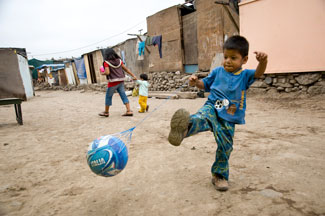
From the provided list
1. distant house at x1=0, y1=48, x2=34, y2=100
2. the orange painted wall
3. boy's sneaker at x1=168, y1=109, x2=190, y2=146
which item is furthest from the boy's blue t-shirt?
distant house at x1=0, y1=48, x2=34, y2=100

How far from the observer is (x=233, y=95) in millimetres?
1806

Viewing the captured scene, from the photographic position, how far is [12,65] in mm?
5863

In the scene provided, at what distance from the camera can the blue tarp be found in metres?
19.5

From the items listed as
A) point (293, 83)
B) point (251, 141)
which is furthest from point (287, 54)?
point (251, 141)

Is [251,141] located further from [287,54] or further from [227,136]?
[287,54]

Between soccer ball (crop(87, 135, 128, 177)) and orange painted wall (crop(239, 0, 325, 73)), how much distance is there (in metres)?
6.44

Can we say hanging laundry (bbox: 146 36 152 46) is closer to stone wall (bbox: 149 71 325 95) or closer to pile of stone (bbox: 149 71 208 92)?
pile of stone (bbox: 149 71 208 92)

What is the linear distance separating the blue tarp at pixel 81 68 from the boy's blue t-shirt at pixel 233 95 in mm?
19689

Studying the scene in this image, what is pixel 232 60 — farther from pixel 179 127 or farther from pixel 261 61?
pixel 179 127

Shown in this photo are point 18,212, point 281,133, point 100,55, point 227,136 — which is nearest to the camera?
point 18,212

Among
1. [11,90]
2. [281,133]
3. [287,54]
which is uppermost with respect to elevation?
[287,54]

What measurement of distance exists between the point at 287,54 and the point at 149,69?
25.8ft

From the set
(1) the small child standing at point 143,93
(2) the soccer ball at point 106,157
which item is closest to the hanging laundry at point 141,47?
(1) the small child standing at point 143,93

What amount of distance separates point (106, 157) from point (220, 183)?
1046 millimetres
